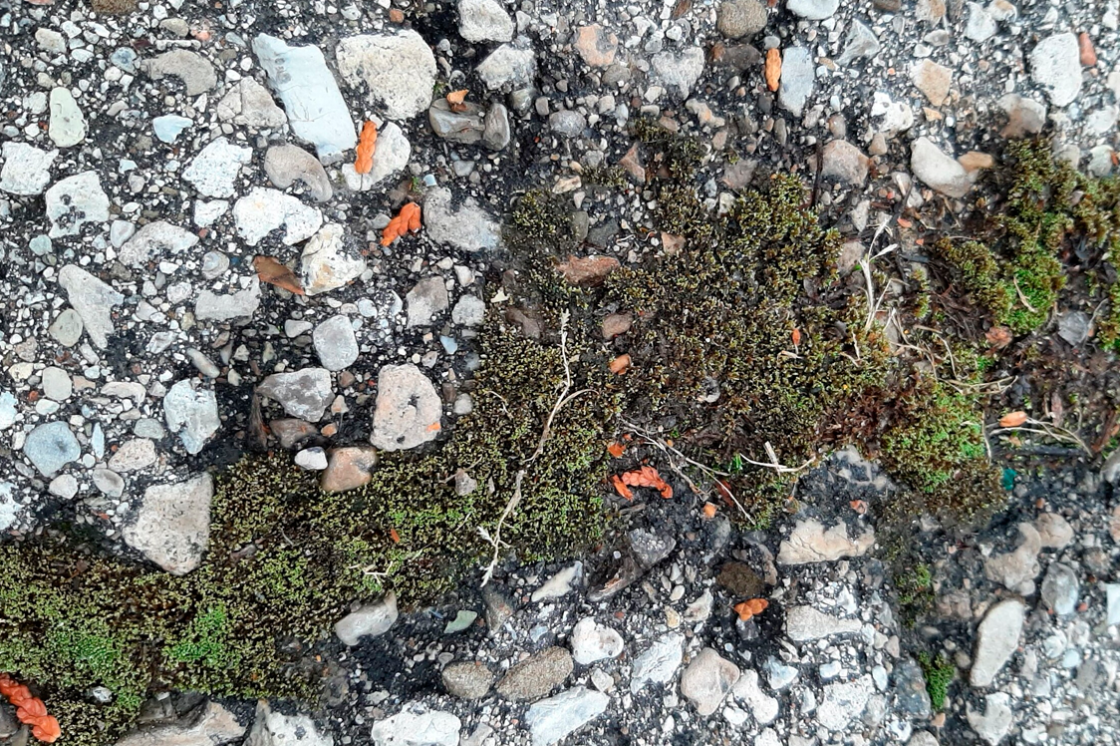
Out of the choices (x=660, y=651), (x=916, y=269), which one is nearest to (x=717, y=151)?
(x=916, y=269)

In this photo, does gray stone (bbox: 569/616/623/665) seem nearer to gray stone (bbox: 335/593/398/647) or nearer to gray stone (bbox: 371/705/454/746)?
gray stone (bbox: 371/705/454/746)

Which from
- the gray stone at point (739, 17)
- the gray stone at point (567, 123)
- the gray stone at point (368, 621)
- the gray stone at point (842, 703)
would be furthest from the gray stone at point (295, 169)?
the gray stone at point (842, 703)

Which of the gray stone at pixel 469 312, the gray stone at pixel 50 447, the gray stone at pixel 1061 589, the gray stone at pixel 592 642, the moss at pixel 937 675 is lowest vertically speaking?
the moss at pixel 937 675

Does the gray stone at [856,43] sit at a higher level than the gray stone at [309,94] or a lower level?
higher

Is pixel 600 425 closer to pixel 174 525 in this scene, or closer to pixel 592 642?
pixel 592 642

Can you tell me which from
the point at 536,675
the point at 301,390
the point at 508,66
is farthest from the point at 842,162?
the point at 536,675

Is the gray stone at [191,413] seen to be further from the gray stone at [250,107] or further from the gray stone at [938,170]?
the gray stone at [938,170]
